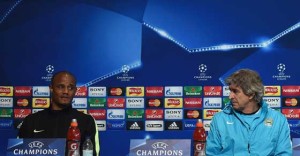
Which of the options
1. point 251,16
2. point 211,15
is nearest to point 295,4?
point 251,16

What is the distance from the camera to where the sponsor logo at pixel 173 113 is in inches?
176

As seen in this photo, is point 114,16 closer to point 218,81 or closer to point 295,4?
point 218,81

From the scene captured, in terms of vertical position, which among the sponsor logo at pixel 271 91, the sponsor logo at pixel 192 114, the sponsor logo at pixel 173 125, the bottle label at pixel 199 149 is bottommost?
the bottle label at pixel 199 149

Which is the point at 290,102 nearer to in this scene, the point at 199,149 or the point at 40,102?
the point at 199,149

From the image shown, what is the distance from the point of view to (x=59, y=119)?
3.91 metres

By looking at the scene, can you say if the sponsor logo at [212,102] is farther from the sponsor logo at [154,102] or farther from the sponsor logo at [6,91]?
the sponsor logo at [6,91]

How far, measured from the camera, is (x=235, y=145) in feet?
10.8

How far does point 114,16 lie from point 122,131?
42.0 inches

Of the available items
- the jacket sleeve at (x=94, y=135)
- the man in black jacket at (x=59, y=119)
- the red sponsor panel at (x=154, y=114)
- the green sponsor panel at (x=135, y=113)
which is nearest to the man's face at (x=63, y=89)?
the man in black jacket at (x=59, y=119)

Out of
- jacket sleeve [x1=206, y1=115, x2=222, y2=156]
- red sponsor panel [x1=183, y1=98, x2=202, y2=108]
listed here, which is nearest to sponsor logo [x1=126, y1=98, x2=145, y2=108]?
red sponsor panel [x1=183, y1=98, x2=202, y2=108]

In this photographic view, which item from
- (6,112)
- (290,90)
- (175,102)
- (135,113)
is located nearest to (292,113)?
(290,90)

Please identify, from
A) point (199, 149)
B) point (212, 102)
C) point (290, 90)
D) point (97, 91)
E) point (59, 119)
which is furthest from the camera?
point (97, 91)

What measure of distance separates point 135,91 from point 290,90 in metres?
1.39

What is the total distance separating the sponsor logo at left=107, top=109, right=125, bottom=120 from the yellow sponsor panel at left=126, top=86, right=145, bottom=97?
174 mm
